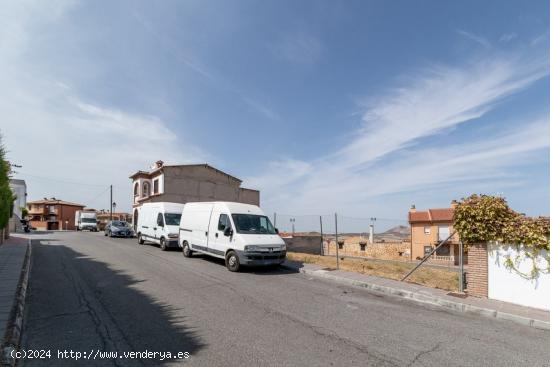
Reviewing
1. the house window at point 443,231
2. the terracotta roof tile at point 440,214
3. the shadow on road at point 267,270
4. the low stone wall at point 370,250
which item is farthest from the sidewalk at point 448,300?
the terracotta roof tile at point 440,214

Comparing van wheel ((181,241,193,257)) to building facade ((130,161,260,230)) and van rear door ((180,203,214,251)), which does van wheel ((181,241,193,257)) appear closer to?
van rear door ((180,203,214,251))

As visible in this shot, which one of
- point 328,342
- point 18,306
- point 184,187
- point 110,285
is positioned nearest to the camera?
point 328,342

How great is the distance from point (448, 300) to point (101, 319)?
7587 millimetres

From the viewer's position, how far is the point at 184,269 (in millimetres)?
11508

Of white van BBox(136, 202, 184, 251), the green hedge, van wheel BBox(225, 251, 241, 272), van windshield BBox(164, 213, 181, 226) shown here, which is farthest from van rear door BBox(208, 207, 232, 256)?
the green hedge

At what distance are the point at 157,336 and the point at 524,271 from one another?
320 inches

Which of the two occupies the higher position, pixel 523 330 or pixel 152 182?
pixel 152 182

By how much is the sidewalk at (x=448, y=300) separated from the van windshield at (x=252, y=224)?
2.59 m

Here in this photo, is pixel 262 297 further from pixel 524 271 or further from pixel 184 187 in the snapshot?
pixel 184 187

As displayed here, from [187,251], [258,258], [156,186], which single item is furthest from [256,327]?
[156,186]

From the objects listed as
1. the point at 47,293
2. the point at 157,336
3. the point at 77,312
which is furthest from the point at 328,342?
the point at 47,293

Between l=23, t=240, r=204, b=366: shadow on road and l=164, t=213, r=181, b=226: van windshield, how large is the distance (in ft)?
28.3

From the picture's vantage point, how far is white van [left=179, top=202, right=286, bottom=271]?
11211 mm

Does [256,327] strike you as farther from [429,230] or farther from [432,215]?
[432,215]
